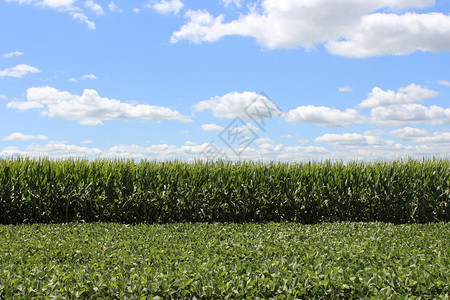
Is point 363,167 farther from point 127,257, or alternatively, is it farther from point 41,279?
point 41,279

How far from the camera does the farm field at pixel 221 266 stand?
390cm

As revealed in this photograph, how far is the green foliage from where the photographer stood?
37.2ft

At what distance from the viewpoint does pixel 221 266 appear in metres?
4.52

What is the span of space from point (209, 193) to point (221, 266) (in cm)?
688

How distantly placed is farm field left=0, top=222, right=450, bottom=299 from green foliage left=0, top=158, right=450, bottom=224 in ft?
11.5

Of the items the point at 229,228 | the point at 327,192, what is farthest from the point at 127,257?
the point at 327,192

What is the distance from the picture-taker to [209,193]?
11.4 m

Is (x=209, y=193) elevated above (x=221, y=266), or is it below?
above

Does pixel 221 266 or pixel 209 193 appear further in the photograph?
pixel 209 193

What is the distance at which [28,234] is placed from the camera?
802 centimetres

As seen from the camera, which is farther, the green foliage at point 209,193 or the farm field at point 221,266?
the green foliage at point 209,193

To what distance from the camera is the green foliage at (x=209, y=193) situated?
11344 mm

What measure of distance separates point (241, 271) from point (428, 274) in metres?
2.06

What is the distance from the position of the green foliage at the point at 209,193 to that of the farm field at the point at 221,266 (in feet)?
11.5
